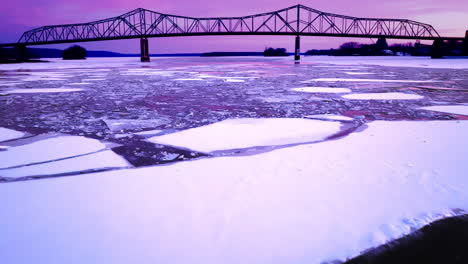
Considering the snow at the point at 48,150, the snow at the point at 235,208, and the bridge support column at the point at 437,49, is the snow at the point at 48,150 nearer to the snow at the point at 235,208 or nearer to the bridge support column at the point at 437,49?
the snow at the point at 235,208

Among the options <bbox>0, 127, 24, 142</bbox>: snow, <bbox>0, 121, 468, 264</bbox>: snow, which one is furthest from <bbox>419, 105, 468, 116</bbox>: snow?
<bbox>0, 127, 24, 142</bbox>: snow

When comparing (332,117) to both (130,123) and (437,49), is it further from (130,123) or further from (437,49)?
(437,49)

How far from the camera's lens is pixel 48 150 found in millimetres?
1767

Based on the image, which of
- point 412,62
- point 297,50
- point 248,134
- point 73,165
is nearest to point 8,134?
point 73,165

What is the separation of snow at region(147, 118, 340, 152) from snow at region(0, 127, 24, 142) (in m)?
0.96

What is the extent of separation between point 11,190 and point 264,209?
106 cm

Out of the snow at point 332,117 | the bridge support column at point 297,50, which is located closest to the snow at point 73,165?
the snow at point 332,117

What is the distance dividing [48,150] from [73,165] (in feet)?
1.14

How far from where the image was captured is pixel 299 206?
114cm

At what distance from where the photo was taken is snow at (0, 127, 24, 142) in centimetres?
203

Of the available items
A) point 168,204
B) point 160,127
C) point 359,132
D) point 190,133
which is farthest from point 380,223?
point 160,127

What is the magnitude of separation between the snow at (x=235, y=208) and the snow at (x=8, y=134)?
3.14 feet

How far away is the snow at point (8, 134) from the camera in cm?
203

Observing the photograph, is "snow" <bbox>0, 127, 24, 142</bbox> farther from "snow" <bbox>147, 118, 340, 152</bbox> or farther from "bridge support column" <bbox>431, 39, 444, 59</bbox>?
"bridge support column" <bbox>431, 39, 444, 59</bbox>
